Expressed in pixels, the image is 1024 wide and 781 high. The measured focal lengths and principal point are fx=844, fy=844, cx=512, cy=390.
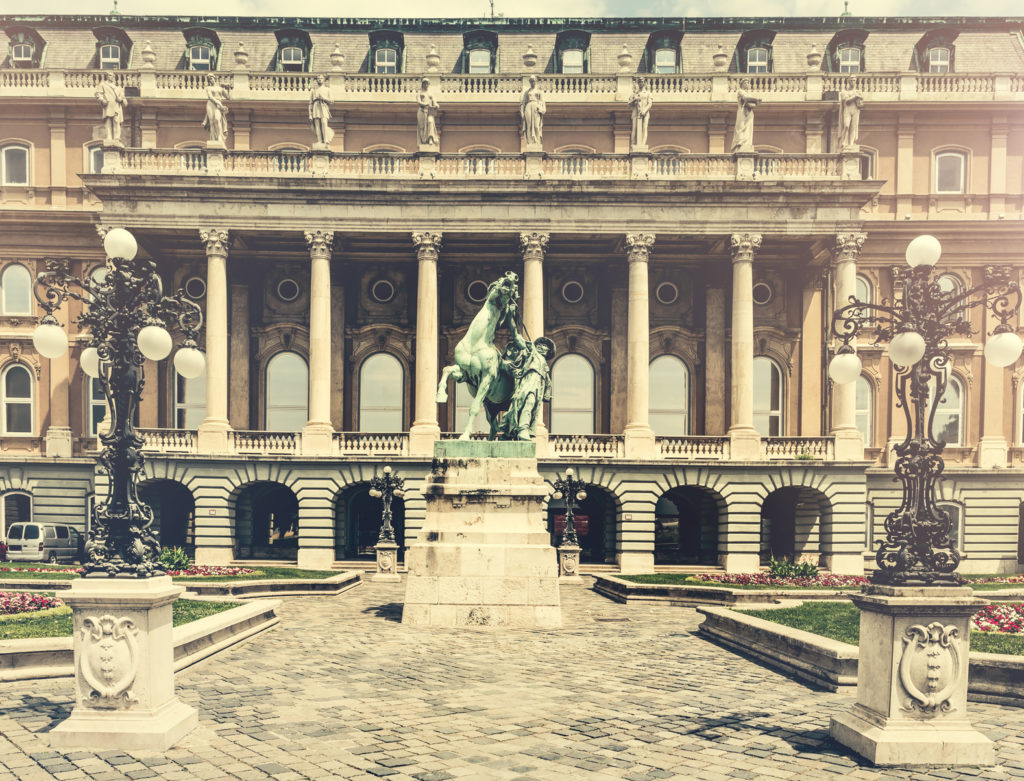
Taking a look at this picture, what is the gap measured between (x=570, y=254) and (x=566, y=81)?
8.21m

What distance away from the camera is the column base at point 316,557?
3259cm

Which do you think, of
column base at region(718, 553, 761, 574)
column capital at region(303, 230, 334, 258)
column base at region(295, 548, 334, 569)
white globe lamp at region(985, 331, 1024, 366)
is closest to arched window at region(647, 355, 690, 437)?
column base at region(718, 553, 761, 574)

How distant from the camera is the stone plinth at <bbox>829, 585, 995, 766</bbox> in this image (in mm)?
8539

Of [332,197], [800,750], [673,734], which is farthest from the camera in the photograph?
[332,197]

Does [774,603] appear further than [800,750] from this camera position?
Yes

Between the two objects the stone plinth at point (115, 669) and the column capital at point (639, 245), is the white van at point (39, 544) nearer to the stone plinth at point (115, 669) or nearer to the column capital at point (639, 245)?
the column capital at point (639, 245)

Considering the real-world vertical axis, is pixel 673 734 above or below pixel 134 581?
below

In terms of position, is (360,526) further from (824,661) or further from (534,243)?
(824,661)

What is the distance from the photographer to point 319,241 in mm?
33875

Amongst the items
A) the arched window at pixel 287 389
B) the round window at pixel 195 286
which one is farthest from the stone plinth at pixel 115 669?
the round window at pixel 195 286

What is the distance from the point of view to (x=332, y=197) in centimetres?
3375

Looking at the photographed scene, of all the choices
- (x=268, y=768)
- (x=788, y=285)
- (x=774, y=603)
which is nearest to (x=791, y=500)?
(x=788, y=285)

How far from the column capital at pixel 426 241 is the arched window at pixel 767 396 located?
608 inches

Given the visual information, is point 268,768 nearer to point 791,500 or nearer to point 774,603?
point 774,603
